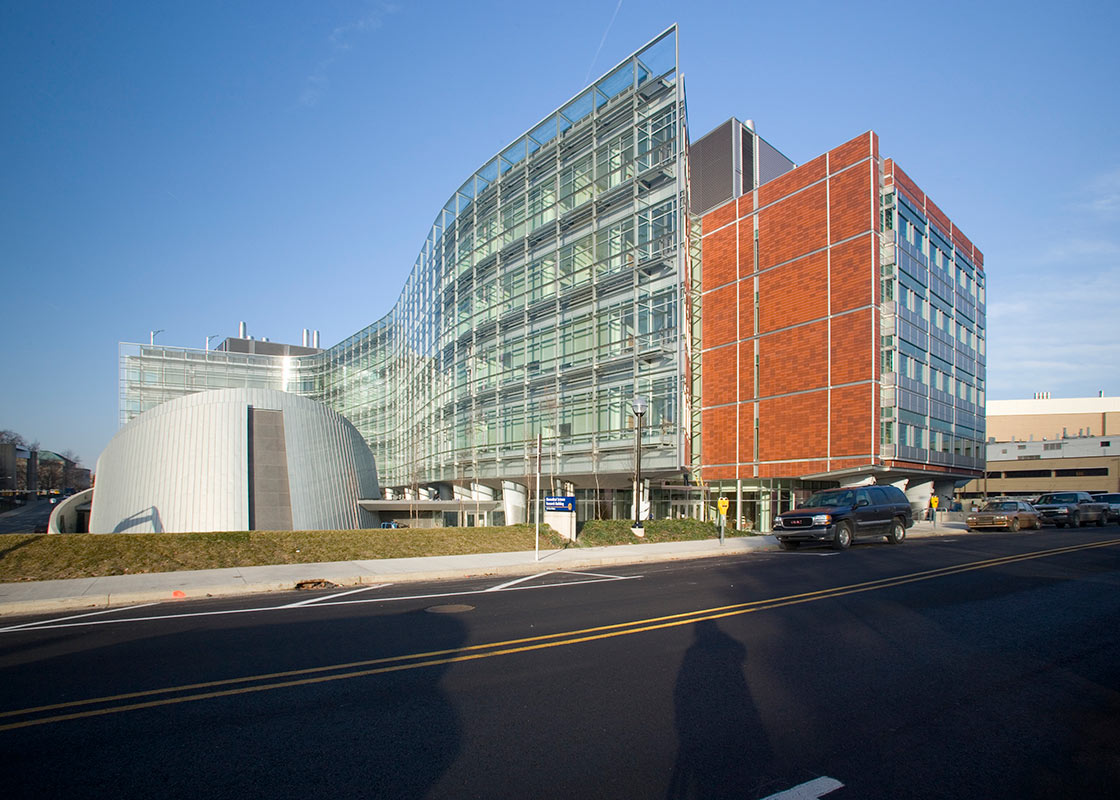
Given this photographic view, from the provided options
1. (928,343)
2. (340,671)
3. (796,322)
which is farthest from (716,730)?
(928,343)

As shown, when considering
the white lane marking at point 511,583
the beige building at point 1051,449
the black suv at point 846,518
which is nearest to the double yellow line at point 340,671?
the white lane marking at point 511,583

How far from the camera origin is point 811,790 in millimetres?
3811

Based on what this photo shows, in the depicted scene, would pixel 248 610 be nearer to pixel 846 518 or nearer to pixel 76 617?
pixel 76 617

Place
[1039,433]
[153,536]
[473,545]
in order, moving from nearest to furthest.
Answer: [153,536]
[473,545]
[1039,433]

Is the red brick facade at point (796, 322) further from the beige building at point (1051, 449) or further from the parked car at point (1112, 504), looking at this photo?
the beige building at point (1051, 449)

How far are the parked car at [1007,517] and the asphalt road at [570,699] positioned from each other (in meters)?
22.6

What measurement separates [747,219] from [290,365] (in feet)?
220

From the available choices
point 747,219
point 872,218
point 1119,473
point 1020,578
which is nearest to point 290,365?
point 747,219

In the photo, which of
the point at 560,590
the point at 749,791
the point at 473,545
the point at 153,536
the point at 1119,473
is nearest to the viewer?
the point at 749,791

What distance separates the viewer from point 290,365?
291 ft

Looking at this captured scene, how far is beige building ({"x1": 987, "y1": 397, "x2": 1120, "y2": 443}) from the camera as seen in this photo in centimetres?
10069

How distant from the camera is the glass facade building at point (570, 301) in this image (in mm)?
33656

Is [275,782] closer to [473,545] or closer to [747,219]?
[473,545]

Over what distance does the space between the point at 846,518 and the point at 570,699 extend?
16.3m
